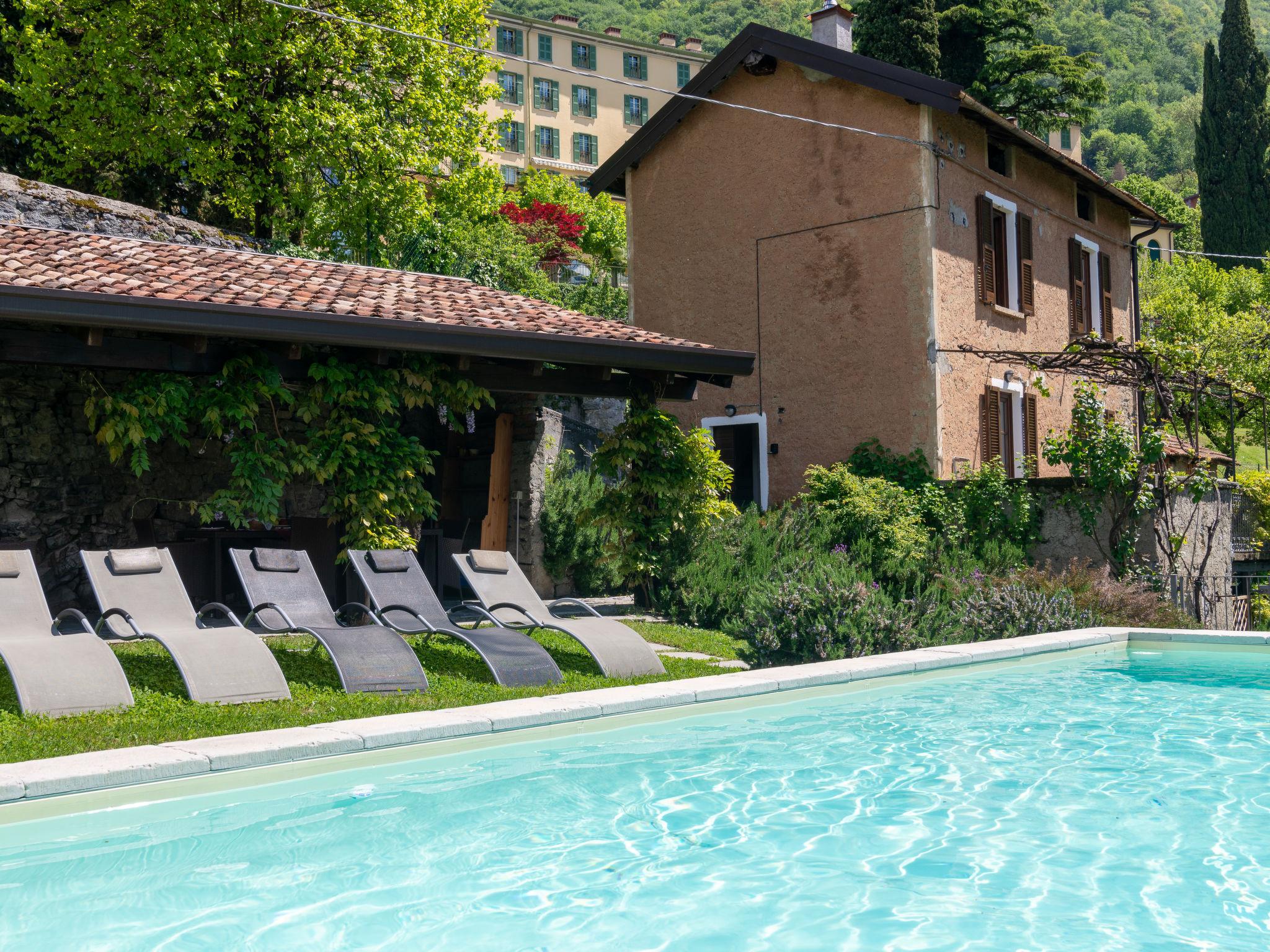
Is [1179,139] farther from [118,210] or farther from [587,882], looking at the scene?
[587,882]

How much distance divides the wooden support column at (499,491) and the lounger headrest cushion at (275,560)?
5286mm

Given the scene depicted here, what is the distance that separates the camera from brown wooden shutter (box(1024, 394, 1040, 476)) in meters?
18.9

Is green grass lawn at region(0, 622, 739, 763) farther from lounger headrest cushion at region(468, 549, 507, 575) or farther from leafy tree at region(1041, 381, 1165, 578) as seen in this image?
leafy tree at region(1041, 381, 1165, 578)

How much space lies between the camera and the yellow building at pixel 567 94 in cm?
5825

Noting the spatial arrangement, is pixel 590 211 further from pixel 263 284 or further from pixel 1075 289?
pixel 263 284

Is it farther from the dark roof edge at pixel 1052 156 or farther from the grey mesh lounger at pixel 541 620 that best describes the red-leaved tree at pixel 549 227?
the grey mesh lounger at pixel 541 620

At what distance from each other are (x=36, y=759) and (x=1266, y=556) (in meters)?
21.4

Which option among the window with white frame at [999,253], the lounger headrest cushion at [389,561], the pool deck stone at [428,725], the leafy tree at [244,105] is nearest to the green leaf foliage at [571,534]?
the lounger headrest cushion at [389,561]

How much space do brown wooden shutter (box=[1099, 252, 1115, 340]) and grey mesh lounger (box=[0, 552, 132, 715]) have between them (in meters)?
19.4

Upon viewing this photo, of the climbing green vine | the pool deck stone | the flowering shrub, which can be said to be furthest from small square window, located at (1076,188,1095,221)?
the climbing green vine

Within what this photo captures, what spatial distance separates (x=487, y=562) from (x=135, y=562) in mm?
2625

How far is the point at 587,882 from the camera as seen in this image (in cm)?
480

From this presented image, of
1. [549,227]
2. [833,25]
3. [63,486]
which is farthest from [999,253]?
[549,227]

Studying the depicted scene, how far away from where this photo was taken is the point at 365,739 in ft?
20.2
